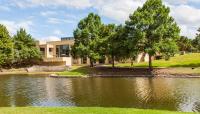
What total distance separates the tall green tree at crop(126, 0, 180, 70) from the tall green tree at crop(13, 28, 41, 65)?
44125 millimetres

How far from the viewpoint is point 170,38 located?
75500 millimetres

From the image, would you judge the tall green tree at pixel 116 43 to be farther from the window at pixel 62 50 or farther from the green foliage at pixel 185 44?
the green foliage at pixel 185 44

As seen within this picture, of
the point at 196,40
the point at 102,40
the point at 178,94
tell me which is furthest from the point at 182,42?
the point at 178,94

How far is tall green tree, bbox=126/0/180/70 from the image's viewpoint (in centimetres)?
7388

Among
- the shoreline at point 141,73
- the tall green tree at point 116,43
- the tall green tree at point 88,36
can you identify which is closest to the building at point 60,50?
the tall green tree at point 88,36

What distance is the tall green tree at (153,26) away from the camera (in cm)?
7388

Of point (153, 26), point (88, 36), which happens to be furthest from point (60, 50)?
point (153, 26)

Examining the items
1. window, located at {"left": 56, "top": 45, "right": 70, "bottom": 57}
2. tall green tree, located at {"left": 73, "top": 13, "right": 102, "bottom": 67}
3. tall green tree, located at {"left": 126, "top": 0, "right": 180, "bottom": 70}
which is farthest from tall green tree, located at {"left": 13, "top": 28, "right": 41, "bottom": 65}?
tall green tree, located at {"left": 126, "top": 0, "right": 180, "bottom": 70}

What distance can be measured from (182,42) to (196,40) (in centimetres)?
6490

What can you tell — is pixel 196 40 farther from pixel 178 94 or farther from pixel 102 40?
pixel 178 94

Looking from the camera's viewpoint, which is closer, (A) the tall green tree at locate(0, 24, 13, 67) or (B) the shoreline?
(B) the shoreline

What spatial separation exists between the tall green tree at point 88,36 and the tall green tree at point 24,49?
66.9 feet

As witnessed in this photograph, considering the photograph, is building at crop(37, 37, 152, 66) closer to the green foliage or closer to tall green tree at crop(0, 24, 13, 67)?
tall green tree at crop(0, 24, 13, 67)

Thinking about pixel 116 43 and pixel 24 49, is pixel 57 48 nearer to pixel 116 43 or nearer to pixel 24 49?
pixel 24 49
